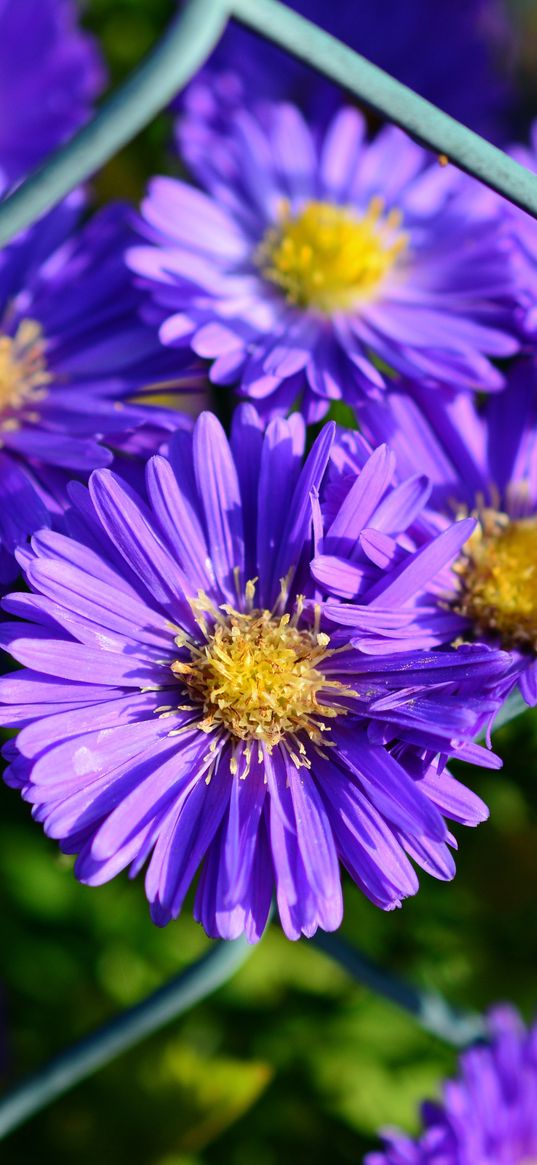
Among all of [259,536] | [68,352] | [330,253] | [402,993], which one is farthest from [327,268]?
[402,993]

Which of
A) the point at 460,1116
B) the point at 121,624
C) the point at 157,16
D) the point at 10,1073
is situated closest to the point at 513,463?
the point at 121,624

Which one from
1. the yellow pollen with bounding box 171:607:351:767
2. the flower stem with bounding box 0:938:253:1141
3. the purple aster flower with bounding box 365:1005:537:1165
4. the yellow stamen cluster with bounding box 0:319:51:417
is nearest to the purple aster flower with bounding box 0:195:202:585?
the yellow stamen cluster with bounding box 0:319:51:417

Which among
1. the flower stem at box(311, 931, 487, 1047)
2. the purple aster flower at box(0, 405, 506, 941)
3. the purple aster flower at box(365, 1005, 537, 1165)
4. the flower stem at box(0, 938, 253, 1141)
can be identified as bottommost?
the purple aster flower at box(365, 1005, 537, 1165)

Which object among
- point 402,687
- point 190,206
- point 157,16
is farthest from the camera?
point 157,16

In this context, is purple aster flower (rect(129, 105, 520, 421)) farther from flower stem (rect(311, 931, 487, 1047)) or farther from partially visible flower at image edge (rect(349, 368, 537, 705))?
flower stem (rect(311, 931, 487, 1047))

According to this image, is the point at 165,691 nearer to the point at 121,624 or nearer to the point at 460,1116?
the point at 121,624

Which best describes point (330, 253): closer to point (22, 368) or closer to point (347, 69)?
point (22, 368)

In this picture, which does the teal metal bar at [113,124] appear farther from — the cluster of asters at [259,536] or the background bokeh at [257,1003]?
the background bokeh at [257,1003]
